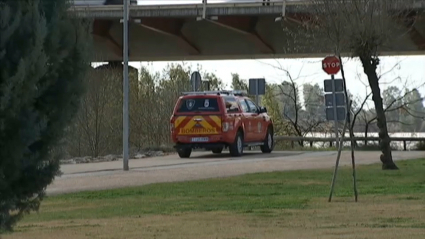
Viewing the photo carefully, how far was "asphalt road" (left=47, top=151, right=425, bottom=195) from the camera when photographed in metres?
20.8

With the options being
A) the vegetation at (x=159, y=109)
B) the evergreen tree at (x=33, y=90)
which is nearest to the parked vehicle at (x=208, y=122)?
the vegetation at (x=159, y=109)

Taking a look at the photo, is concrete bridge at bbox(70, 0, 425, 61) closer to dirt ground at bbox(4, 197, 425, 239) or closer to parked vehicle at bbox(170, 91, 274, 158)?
parked vehicle at bbox(170, 91, 274, 158)

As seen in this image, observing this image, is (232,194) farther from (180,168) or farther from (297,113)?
(297,113)

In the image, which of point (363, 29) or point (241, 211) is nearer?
point (241, 211)

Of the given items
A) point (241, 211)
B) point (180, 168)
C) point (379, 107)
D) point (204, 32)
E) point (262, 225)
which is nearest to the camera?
point (262, 225)

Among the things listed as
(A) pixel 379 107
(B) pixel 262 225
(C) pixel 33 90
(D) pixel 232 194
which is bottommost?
(B) pixel 262 225

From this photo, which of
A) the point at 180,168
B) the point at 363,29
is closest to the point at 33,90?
the point at 363,29

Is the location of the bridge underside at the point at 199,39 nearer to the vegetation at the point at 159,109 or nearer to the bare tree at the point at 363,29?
the vegetation at the point at 159,109

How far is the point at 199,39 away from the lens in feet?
149

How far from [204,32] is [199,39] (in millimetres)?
410

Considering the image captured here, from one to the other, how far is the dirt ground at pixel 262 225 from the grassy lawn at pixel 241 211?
0.01 metres

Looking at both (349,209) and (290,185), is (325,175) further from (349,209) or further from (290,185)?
(349,209)

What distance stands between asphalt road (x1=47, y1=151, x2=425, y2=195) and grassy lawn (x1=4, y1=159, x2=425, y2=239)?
1666mm

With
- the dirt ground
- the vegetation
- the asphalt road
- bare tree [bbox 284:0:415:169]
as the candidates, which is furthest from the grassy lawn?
the vegetation
